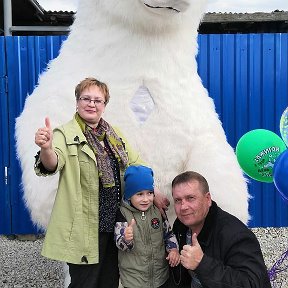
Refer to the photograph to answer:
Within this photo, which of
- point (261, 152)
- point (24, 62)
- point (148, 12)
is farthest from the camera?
point (24, 62)

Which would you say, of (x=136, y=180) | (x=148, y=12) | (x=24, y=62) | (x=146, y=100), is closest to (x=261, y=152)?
(x=146, y=100)

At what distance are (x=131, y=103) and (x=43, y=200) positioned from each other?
579 millimetres

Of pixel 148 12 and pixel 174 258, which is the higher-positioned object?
pixel 148 12

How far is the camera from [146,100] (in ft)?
7.48

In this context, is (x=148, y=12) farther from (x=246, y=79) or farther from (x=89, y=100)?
(x=246, y=79)

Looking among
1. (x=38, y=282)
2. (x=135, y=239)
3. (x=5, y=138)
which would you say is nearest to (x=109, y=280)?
(x=135, y=239)

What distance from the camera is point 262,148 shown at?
2.22m

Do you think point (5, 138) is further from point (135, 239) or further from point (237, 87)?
point (135, 239)

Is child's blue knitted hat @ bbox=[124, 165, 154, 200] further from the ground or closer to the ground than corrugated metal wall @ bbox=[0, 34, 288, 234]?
closer to the ground

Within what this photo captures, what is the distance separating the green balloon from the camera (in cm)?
222

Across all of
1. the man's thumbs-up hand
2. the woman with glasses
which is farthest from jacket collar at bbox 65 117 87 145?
the man's thumbs-up hand

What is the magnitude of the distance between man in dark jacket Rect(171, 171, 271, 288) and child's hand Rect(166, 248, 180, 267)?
0.04m

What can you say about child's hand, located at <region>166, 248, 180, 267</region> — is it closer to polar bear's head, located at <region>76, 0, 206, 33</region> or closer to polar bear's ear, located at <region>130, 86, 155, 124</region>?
polar bear's ear, located at <region>130, 86, 155, 124</region>

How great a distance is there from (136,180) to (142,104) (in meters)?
0.54
